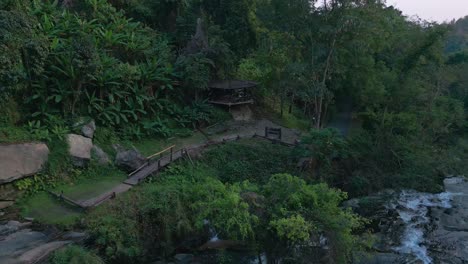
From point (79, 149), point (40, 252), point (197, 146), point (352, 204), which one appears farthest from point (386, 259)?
point (79, 149)

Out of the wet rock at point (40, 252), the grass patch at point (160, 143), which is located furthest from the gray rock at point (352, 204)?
the wet rock at point (40, 252)

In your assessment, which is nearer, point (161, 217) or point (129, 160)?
point (161, 217)

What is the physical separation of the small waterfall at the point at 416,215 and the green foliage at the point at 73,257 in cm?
1210

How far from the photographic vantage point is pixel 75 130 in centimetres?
1961

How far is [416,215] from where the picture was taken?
68.6 feet

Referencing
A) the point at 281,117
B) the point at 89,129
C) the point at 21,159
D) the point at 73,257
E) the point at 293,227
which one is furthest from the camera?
the point at 281,117

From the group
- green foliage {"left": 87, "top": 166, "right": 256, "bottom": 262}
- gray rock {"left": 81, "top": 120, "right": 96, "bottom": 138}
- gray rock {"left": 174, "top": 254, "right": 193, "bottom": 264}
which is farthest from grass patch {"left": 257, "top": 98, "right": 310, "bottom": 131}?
gray rock {"left": 174, "top": 254, "right": 193, "bottom": 264}

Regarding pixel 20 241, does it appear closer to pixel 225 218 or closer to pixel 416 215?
pixel 225 218

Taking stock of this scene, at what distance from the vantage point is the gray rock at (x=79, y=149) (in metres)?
18.3

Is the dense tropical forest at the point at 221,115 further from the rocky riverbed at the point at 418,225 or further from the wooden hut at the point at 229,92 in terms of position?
the rocky riverbed at the point at 418,225

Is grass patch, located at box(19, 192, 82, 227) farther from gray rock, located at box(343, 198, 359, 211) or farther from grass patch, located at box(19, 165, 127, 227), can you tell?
gray rock, located at box(343, 198, 359, 211)

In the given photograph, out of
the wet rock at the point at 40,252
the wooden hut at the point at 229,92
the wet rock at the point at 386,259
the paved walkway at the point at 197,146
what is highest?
the wooden hut at the point at 229,92

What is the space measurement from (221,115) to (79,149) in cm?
1025

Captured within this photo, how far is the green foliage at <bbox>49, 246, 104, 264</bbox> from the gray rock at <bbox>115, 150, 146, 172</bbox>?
21.5 feet
